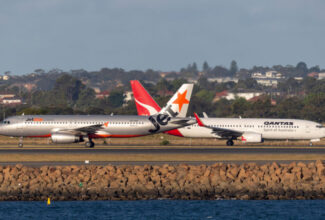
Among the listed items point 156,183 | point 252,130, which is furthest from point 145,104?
point 156,183

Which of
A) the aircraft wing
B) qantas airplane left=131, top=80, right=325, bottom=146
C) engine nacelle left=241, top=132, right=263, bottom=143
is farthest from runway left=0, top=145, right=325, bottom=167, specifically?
qantas airplane left=131, top=80, right=325, bottom=146

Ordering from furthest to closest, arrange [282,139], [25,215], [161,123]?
[282,139], [161,123], [25,215]

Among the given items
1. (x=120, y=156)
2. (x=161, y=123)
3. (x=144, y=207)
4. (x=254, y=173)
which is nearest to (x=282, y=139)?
(x=161, y=123)

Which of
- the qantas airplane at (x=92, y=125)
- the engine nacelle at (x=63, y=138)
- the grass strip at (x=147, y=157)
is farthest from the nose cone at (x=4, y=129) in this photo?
the grass strip at (x=147, y=157)

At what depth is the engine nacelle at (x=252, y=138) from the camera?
263ft

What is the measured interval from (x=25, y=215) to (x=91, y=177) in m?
7.09

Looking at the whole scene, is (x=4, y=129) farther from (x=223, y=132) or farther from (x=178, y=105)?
(x=223, y=132)

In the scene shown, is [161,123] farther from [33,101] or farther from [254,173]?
[33,101]

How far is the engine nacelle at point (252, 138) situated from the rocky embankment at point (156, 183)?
36483mm

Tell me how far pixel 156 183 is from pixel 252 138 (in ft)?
133

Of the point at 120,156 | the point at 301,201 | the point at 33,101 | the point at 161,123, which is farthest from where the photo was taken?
the point at 33,101

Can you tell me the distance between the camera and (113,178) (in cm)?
4175

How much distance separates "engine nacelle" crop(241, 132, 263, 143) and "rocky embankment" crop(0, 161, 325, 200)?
1436 inches

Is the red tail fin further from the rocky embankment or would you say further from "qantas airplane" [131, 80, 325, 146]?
the rocky embankment
